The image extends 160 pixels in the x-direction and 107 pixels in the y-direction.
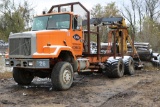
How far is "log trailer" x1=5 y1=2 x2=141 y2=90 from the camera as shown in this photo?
378 inches

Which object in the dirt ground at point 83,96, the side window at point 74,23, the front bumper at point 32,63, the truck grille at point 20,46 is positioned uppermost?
the side window at point 74,23

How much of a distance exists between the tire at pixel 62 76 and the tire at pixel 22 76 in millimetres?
2049

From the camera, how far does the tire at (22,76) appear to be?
1116 centimetres

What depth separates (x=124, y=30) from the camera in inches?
605

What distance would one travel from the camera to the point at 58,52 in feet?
31.3

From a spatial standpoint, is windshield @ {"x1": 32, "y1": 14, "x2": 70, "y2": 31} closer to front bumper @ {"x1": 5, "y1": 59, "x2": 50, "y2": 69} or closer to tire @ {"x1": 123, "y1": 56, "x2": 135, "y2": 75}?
front bumper @ {"x1": 5, "y1": 59, "x2": 50, "y2": 69}

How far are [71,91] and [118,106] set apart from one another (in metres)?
2.70

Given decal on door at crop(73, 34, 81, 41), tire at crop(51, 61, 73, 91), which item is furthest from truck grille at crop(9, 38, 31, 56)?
decal on door at crop(73, 34, 81, 41)

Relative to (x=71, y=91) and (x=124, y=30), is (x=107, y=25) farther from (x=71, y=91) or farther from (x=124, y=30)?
(x=71, y=91)

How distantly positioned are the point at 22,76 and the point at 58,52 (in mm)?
2480

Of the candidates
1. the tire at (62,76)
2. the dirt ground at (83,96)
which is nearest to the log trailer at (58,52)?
the tire at (62,76)

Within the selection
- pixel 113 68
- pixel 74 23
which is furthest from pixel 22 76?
pixel 113 68

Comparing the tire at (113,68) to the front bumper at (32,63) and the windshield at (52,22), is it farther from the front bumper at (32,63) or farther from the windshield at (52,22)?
the front bumper at (32,63)

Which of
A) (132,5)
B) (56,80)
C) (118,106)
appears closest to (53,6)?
(56,80)
